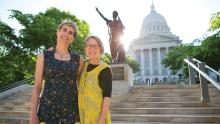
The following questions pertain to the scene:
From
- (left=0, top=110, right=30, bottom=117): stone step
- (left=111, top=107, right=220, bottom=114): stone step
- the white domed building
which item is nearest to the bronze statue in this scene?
(left=111, top=107, right=220, bottom=114): stone step

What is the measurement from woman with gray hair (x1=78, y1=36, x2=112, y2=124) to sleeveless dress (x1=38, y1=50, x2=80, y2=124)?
9 cm

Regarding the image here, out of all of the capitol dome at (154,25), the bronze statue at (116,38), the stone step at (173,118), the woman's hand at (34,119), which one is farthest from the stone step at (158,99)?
the capitol dome at (154,25)

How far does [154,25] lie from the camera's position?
103625 mm

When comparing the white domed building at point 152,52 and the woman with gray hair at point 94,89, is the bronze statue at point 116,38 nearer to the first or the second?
the woman with gray hair at point 94,89

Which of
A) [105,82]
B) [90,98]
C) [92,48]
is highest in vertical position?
[92,48]

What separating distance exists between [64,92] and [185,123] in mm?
4347

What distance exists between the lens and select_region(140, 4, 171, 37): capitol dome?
10250cm

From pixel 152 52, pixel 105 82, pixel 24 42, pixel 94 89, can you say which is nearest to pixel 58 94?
pixel 94 89

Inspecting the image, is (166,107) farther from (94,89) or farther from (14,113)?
(94,89)

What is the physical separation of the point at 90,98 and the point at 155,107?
18.4ft

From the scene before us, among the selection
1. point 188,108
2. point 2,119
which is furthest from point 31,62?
point 188,108

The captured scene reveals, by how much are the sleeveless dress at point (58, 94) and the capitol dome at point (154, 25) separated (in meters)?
99.9

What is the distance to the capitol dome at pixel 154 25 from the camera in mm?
102500

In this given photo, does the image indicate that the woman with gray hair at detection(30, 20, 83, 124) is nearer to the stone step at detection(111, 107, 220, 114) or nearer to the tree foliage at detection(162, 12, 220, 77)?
the stone step at detection(111, 107, 220, 114)
